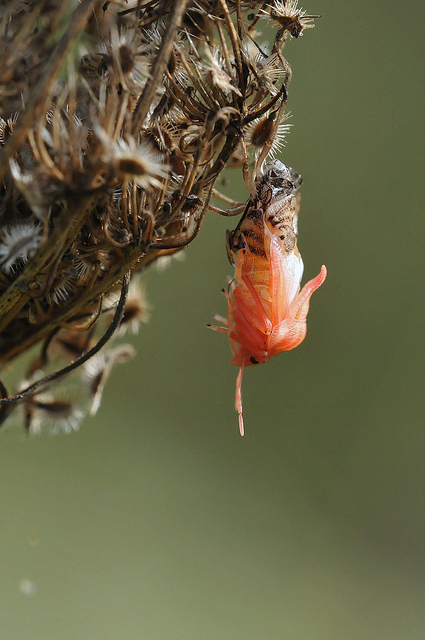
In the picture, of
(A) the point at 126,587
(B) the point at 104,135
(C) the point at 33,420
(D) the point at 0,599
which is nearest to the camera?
(B) the point at 104,135

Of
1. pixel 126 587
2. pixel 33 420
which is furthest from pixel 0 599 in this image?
pixel 33 420

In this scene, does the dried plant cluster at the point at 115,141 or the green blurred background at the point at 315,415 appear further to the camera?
the green blurred background at the point at 315,415

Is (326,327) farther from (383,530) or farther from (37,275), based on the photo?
(37,275)

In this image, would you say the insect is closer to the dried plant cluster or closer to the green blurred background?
the dried plant cluster

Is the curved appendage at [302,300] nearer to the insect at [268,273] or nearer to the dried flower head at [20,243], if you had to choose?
the insect at [268,273]

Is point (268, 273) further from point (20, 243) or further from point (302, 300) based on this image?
point (20, 243)

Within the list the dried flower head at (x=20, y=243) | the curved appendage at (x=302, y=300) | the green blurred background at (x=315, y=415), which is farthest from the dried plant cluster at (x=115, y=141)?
the green blurred background at (x=315, y=415)
